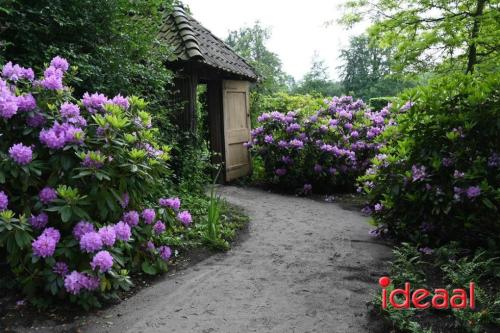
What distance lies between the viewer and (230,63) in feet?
31.4

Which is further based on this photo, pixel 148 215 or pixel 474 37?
pixel 474 37

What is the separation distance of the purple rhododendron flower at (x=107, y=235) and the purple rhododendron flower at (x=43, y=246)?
1.12ft

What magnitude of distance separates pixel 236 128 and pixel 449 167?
6.30m

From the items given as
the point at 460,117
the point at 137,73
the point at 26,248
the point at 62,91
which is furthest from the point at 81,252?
the point at 460,117

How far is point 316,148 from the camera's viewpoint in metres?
9.04

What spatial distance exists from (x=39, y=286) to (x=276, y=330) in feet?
6.16

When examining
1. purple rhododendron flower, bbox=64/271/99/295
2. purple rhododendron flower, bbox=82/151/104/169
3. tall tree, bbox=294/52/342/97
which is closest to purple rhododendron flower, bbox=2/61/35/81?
purple rhododendron flower, bbox=82/151/104/169

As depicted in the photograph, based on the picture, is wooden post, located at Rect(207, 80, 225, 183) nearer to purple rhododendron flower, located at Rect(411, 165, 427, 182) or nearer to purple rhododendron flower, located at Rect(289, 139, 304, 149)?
purple rhododendron flower, located at Rect(289, 139, 304, 149)

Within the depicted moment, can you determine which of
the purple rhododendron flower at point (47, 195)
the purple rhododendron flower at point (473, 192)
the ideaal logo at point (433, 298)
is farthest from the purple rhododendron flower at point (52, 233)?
the purple rhododendron flower at point (473, 192)

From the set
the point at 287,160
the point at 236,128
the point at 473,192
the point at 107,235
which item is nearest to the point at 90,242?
the point at 107,235

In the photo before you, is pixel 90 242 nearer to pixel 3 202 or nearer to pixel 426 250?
pixel 3 202

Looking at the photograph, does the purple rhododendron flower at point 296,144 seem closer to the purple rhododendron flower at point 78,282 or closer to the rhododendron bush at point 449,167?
the rhododendron bush at point 449,167

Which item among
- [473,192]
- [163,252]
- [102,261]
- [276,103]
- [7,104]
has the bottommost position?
[163,252]

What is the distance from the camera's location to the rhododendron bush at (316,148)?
352 inches
